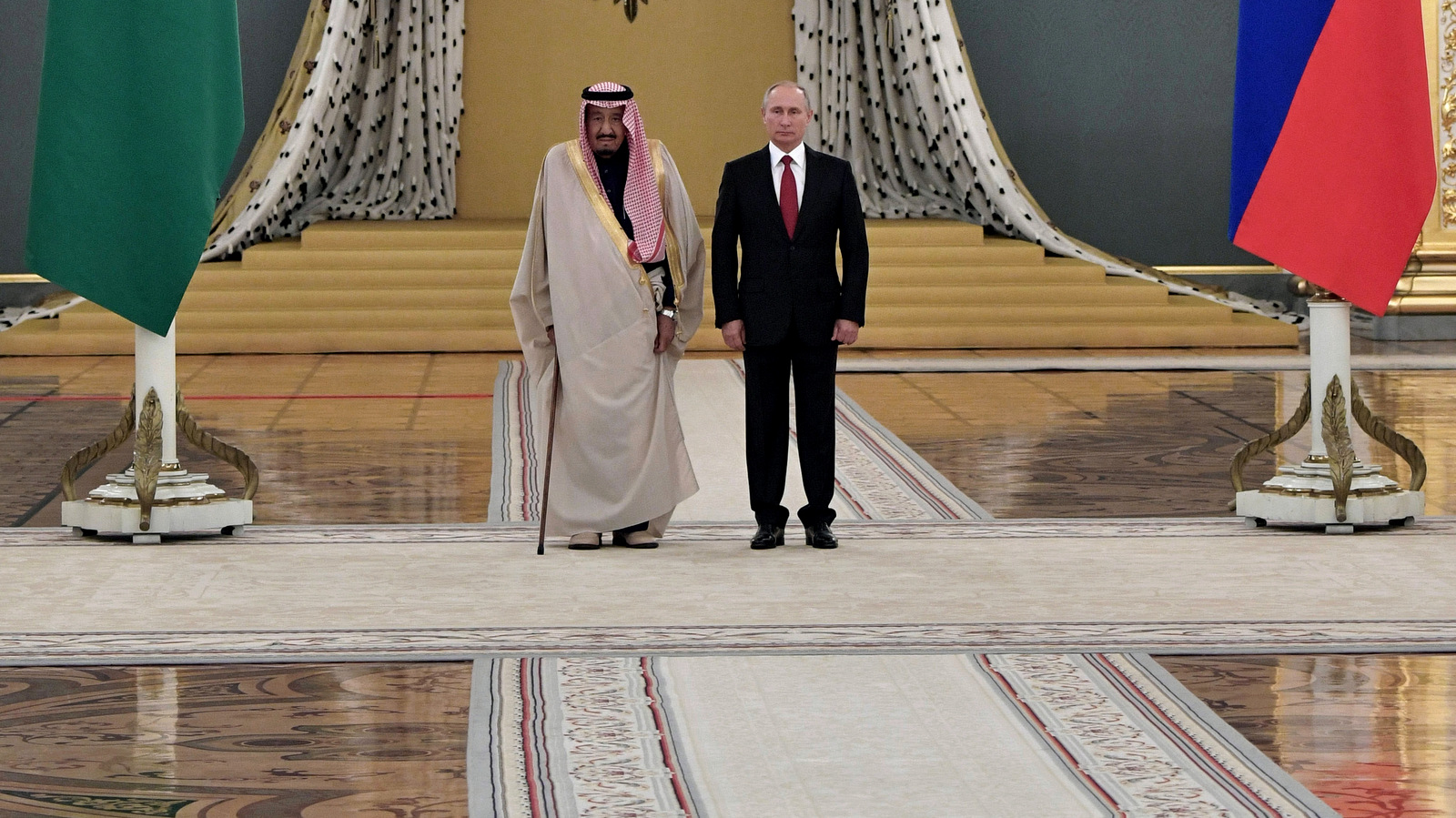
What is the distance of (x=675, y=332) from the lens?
17.7ft

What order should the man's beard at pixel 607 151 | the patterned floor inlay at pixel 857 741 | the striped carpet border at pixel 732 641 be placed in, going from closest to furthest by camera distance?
the patterned floor inlay at pixel 857 741
the striped carpet border at pixel 732 641
the man's beard at pixel 607 151

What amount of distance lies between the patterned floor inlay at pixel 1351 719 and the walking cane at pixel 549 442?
6.35 ft

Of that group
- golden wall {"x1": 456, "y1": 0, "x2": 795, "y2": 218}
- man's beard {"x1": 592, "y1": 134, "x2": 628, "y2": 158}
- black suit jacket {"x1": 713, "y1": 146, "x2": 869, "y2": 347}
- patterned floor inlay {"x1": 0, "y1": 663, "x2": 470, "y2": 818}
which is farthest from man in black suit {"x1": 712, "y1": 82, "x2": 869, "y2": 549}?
golden wall {"x1": 456, "y1": 0, "x2": 795, "y2": 218}

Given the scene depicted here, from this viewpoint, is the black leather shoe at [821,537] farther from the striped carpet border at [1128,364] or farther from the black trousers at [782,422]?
the striped carpet border at [1128,364]

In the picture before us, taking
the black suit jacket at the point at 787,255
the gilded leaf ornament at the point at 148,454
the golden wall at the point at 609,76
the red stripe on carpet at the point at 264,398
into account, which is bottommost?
the red stripe on carpet at the point at 264,398

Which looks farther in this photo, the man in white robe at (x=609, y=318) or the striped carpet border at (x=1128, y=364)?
the striped carpet border at (x=1128, y=364)

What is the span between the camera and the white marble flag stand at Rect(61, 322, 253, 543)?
5418 millimetres

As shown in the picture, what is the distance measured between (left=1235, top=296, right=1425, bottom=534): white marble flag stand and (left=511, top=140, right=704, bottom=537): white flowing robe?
172cm

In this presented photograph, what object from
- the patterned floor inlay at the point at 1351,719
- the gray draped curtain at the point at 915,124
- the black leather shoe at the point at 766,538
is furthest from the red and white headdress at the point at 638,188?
the gray draped curtain at the point at 915,124

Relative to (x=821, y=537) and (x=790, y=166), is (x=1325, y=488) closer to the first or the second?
(x=821, y=537)

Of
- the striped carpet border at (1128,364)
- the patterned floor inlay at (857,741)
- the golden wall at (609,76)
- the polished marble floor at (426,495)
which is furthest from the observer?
the golden wall at (609,76)

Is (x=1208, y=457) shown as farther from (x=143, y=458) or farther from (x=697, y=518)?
(x=143, y=458)

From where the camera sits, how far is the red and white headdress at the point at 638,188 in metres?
5.32

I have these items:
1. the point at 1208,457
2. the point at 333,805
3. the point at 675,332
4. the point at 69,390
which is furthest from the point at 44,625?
the point at 69,390
